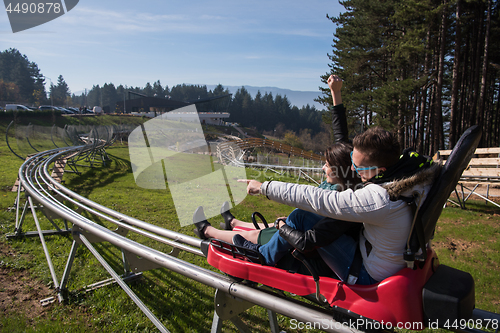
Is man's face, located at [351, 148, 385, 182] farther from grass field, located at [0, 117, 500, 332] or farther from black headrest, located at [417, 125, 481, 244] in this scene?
grass field, located at [0, 117, 500, 332]

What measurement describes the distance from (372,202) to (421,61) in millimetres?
26482

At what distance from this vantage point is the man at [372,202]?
1776 mm

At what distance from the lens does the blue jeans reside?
2.05 metres

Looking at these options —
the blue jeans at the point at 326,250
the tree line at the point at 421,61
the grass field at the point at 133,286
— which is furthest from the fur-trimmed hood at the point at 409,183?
the tree line at the point at 421,61

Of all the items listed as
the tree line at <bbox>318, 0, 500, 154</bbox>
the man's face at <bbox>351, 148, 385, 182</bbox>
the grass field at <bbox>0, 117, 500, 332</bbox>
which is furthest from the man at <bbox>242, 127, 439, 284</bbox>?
the tree line at <bbox>318, 0, 500, 154</bbox>

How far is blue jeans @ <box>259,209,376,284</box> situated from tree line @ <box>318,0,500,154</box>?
717 inches

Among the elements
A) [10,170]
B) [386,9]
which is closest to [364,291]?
[10,170]

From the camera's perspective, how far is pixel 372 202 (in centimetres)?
177

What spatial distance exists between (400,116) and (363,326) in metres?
22.1

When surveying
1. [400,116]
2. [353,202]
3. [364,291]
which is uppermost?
[400,116]

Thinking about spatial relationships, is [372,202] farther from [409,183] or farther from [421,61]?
[421,61]

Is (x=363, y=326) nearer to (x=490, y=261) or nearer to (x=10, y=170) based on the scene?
(x=490, y=261)

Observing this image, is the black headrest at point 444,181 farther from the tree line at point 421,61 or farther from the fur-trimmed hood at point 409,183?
the tree line at point 421,61

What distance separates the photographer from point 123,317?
348 centimetres
